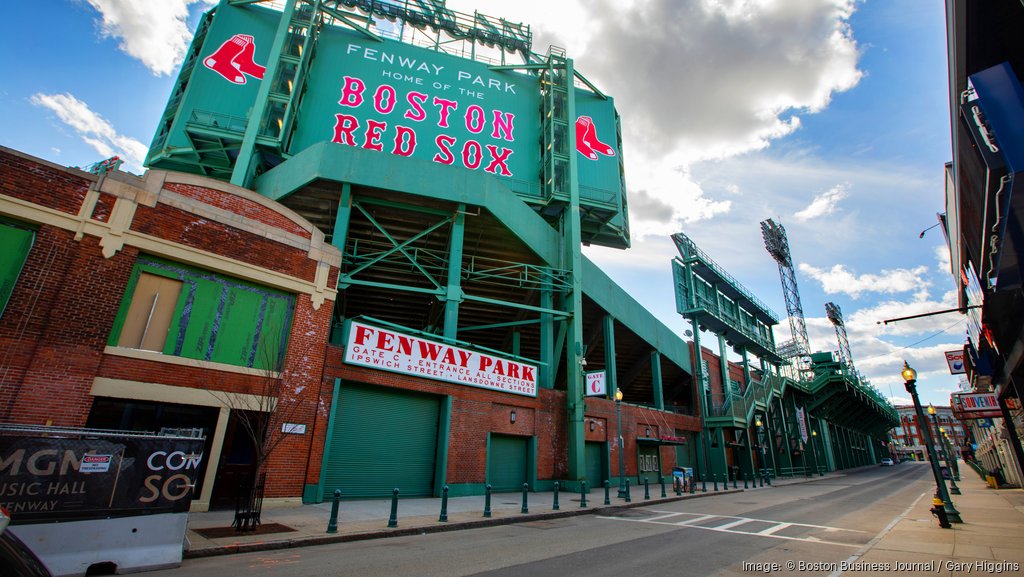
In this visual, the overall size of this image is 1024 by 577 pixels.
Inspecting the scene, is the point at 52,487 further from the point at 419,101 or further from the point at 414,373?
the point at 419,101

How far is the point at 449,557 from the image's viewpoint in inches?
319

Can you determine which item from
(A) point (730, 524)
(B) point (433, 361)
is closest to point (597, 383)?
(B) point (433, 361)

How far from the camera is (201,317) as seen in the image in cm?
1320

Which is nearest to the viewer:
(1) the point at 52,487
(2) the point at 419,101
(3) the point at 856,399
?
(1) the point at 52,487

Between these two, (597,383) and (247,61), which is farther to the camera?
(247,61)

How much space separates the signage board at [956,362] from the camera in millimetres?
25469

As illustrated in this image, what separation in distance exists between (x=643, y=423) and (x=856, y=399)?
48513 millimetres

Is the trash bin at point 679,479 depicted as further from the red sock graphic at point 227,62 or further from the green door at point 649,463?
the red sock graphic at point 227,62

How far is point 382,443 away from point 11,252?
11.2 metres

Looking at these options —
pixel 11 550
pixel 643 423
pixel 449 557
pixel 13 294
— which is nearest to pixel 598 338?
pixel 643 423

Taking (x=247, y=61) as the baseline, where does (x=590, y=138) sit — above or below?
below

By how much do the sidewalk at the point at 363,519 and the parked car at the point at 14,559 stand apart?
583 centimetres

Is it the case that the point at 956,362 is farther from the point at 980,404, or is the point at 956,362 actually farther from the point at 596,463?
the point at 596,463

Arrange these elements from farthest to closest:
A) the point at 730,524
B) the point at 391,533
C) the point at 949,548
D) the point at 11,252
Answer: the point at 730,524
the point at 11,252
the point at 391,533
the point at 949,548
